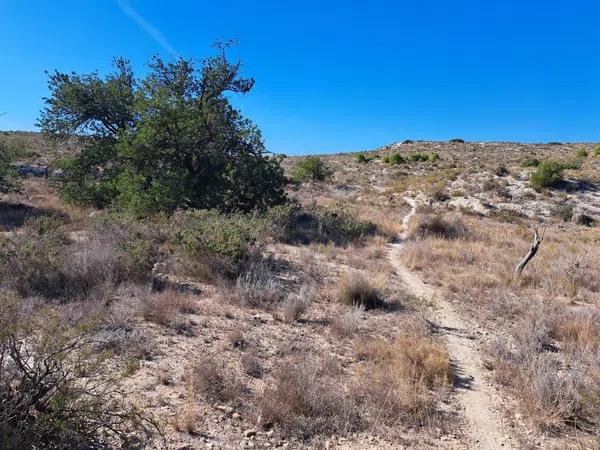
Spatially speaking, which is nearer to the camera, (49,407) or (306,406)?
(49,407)

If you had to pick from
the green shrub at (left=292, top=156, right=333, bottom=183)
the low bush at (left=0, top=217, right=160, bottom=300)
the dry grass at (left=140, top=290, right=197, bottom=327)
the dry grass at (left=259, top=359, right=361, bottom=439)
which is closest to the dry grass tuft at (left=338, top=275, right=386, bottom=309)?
the dry grass at (left=140, top=290, right=197, bottom=327)

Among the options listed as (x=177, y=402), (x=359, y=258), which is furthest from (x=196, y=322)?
(x=359, y=258)

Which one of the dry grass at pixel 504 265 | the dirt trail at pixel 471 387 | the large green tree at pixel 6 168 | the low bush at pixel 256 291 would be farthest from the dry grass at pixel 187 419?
the large green tree at pixel 6 168

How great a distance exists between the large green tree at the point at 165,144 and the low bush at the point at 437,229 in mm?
6084

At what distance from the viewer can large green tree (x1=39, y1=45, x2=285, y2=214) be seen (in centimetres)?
1440

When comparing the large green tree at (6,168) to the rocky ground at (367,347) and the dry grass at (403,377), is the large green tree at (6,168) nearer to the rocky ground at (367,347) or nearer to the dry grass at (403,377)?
the rocky ground at (367,347)

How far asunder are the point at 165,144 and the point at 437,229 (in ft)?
39.3

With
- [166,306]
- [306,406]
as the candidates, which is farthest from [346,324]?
[166,306]

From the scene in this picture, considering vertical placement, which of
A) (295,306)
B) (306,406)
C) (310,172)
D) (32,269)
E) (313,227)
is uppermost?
(310,172)

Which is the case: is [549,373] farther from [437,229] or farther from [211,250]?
[437,229]

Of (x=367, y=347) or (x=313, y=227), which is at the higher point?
(x=313, y=227)

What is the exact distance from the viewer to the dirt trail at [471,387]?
4176 mm

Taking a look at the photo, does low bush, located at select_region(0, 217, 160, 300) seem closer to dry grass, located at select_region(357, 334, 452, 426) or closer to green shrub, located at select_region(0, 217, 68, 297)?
green shrub, located at select_region(0, 217, 68, 297)

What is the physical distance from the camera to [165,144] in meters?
15.0
